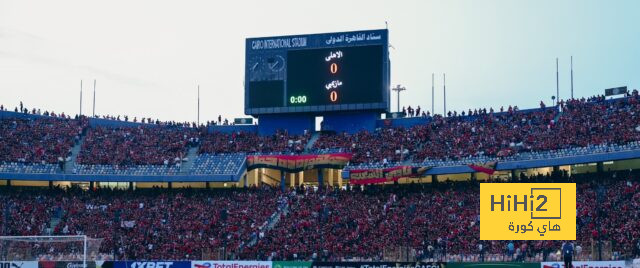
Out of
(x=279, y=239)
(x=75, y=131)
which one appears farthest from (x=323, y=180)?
(x=75, y=131)

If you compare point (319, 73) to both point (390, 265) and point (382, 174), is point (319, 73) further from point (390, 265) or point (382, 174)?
point (390, 265)

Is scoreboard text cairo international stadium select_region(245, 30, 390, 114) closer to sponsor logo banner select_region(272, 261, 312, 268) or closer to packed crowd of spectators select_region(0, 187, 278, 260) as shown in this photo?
packed crowd of spectators select_region(0, 187, 278, 260)

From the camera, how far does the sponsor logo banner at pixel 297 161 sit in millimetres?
76625

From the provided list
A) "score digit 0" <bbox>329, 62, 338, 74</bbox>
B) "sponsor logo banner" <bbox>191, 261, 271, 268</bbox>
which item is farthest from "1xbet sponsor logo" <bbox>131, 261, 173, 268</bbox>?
"score digit 0" <bbox>329, 62, 338, 74</bbox>

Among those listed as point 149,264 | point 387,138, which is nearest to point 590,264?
point 149,264

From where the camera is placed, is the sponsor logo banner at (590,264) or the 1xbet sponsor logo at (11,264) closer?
the sponsor logo banner at (590,264)

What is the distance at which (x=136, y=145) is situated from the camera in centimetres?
8250

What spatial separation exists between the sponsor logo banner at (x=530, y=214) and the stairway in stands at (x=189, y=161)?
1146 inches

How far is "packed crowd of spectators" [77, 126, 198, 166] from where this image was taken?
79.8 metres

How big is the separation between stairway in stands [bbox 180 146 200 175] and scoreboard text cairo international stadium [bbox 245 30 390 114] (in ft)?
21.4

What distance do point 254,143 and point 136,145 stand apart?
10.8 meters

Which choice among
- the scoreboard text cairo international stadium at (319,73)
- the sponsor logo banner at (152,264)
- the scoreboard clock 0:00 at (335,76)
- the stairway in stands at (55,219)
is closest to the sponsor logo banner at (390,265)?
the sponsor logo banner at (152,264)

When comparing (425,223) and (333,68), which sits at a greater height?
(333,68)

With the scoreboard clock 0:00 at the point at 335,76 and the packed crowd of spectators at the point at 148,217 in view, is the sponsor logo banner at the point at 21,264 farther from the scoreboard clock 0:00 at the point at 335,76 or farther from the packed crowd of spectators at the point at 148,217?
the scoreboard clock 0:00 at the point at 335,76
